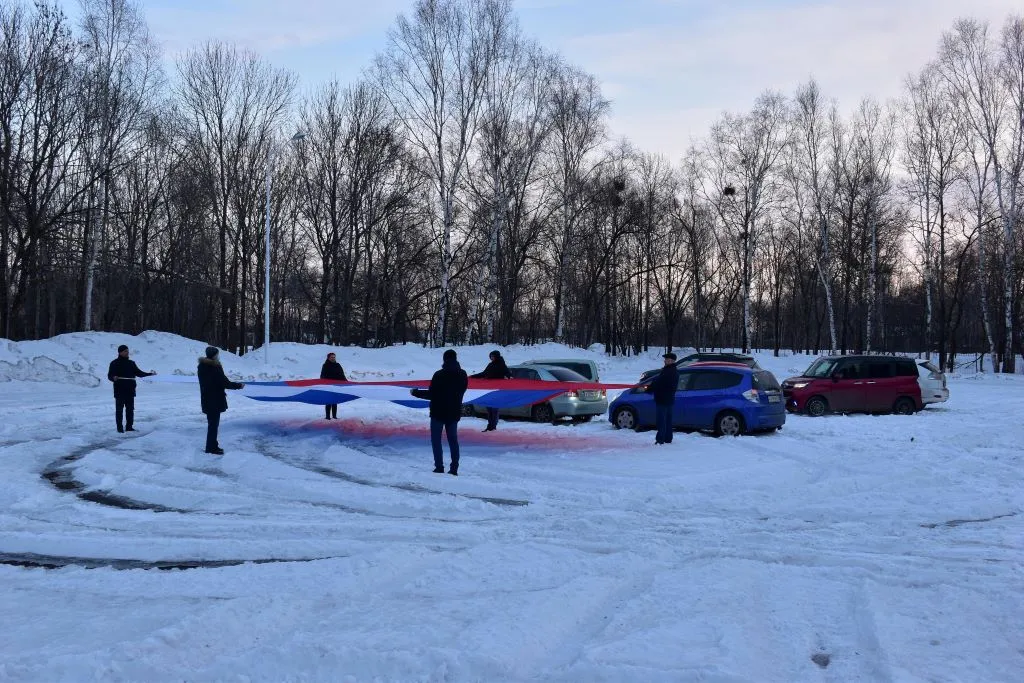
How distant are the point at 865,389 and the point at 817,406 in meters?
1.32

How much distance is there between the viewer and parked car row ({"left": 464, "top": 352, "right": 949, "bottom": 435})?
52.2ft

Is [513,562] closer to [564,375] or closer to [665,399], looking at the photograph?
[665,399]

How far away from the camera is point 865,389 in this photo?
69.1 feet

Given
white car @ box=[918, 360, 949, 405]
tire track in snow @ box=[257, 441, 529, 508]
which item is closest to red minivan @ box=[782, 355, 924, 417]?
white car @ box=[918, 360, 949, 405]

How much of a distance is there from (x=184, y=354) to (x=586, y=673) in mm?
30883

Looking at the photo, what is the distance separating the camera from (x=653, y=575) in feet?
→ 20.2

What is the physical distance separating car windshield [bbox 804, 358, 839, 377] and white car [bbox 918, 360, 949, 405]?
2293 millimetres

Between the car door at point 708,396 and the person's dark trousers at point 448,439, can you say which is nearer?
the person's dark trousers at point 448,439

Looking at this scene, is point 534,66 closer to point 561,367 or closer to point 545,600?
point 561,367

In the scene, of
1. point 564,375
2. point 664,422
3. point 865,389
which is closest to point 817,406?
point 865,389

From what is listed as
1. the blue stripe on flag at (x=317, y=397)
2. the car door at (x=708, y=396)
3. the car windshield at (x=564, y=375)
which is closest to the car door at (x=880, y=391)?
the car door at (x=708, y=396)

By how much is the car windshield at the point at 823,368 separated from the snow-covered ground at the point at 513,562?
7112 millimetres

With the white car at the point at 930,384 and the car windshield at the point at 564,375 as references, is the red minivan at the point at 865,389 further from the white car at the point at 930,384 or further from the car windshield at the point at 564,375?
the car windshield at the point at 564,375

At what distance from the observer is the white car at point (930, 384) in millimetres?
21375
